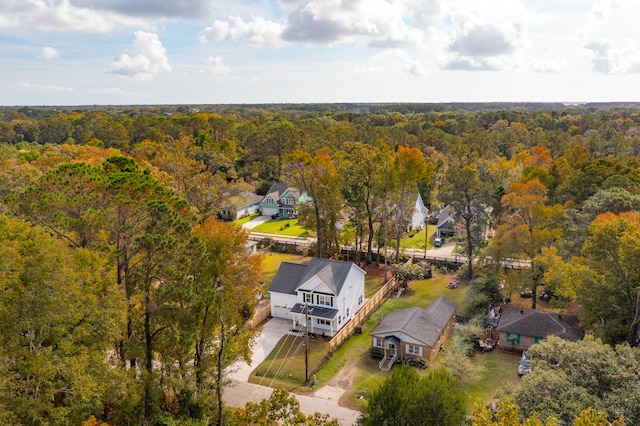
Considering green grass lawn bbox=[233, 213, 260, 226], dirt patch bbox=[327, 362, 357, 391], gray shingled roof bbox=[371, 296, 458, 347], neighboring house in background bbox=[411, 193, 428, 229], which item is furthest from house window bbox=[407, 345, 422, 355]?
green grass lawn bbox=[233, 213, 260, 226]

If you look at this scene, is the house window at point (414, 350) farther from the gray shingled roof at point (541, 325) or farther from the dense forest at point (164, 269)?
the dense forest at point (164, 269)

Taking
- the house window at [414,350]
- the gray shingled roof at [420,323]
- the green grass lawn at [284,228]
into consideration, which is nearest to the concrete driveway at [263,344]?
the gray shingled roof at [420,323]

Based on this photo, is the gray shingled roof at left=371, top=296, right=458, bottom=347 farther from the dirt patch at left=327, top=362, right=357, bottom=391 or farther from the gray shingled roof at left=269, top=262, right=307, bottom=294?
the gray shingled roof at left=269, top=262, right=307, bottom=294

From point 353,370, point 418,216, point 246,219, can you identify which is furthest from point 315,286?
point 246,219

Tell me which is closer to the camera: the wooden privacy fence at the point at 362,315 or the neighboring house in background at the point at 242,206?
the wooden privacy fence at the point at 362,315

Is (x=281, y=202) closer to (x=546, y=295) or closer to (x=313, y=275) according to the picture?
(x=313, y=275)

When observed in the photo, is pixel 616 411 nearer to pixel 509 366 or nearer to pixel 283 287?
pixel 509 366
